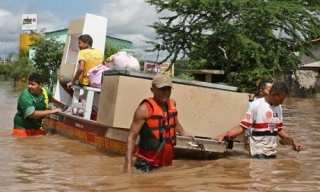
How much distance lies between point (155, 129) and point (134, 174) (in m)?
0.66

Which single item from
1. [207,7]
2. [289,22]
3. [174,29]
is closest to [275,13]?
[289,22]

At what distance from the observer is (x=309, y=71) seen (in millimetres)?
31516

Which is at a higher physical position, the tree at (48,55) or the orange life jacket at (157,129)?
the tree at (48,55)

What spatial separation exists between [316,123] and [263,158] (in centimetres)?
884

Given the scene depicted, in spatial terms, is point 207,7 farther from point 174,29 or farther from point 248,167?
point 248,167

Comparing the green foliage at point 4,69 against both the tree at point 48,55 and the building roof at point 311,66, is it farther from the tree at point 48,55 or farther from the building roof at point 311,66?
the building roof at point 311,66

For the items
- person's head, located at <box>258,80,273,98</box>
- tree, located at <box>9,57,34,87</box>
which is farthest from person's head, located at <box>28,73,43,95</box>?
tree, located at <box>9,57,34,87</box>

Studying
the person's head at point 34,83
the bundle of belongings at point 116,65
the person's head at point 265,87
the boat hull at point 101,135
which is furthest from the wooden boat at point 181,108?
the person's head at point 34,83

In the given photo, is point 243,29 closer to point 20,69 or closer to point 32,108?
point 32,108

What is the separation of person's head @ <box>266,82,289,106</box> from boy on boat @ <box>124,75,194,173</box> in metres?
1.55

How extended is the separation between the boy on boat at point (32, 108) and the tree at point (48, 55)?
2301 cm

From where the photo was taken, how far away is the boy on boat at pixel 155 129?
5493 mm

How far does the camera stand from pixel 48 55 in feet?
108

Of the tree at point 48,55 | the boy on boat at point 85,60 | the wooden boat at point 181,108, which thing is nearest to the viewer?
the wooden boat at point 181,108
